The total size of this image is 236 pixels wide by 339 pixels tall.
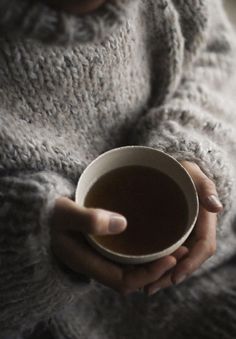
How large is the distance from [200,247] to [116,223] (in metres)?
0.15

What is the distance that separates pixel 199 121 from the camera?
0.63m

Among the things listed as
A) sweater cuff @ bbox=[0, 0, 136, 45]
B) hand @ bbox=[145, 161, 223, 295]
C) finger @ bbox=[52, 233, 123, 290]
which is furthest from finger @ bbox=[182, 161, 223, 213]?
sweater cuff @ bbox=[0, 0, 136, 45]

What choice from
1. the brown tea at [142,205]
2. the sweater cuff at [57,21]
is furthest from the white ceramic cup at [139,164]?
the sweater cuff at [57,21]

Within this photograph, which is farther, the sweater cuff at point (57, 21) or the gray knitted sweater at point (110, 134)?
the gray knitted sweater at point (110, 134)

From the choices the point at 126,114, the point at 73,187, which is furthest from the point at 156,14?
the point at 73,187

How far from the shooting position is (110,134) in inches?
24.7

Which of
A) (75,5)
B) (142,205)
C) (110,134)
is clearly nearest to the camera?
(75,5)

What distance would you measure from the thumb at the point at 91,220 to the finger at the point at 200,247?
121 mm

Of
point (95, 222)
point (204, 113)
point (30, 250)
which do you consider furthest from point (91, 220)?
point (204, 113)

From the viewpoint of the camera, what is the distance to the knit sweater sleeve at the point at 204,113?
594 mm

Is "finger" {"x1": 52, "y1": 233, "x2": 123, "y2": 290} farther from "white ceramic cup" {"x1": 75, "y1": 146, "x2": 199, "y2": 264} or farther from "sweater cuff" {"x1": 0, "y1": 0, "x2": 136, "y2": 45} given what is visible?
"sweater cuff" {"x1": 0, "y1": 0, "x2": 136, "y2": 45}

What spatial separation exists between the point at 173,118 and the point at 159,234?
0.22 meters

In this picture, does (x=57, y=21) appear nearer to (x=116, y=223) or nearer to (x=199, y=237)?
(x=116, y=223)

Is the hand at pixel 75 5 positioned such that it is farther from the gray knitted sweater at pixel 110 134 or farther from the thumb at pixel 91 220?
the thumb at pixel 91 220
